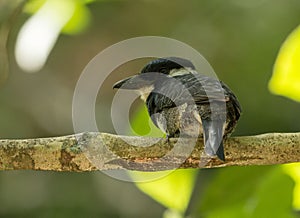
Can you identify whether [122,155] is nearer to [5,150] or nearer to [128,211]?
[5,150]

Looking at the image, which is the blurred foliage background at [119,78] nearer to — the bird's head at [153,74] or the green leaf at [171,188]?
the bird's head at [153,74]

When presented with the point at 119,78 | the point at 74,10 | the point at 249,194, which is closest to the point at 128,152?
the point at 249,194

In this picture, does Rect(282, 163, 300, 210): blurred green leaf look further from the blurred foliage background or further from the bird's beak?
the blurred foliage background

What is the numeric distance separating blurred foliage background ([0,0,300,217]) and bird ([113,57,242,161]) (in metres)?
1.34

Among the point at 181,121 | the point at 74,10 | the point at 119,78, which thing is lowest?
the point at 119,78

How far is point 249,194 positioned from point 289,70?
0.30 metres

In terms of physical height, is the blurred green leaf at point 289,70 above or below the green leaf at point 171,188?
above

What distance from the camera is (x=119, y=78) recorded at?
11.8 ft

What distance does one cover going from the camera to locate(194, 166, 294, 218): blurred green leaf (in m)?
1.49

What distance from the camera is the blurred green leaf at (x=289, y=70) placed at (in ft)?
5.28

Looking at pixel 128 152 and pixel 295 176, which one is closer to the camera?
pixel 128 152

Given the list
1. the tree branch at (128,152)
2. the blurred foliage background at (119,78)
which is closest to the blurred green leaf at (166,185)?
the tree branch at (128,152)

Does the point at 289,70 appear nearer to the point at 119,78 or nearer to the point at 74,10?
the point at 74,10

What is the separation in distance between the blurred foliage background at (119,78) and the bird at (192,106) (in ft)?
4.40
